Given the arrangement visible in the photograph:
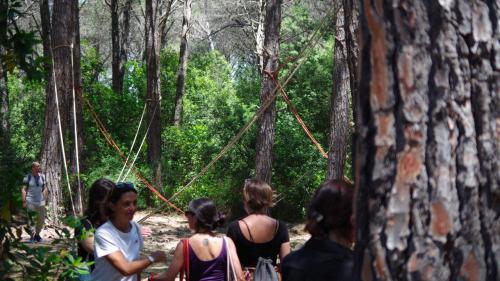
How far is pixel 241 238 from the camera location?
4613 millimetres

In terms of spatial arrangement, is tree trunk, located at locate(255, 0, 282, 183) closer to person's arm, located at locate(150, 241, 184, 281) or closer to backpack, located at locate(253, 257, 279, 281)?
backpack, located at locate(253, 257, 279, 281)

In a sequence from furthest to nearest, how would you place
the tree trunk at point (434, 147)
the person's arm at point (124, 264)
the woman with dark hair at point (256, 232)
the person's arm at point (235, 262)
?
the woman with dark hair at point (256, 232)
the person's arm at point (235, 262)
the person's arm at point (124, 264)
the tree trunk at point (434, 147)

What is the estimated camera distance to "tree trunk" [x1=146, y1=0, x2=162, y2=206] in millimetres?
22906

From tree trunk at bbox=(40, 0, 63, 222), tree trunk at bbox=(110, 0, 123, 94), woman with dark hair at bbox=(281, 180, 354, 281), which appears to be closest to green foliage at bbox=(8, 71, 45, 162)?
tree trunk at bbox=(110, 0, 123, 94)

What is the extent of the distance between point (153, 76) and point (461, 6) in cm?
2157

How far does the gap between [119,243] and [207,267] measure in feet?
1.58

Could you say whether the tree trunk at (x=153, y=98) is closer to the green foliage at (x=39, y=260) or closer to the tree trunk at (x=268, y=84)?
the tree trunk at (x=268, y=84)

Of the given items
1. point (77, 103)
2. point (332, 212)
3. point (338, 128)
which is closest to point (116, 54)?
point (77, 103)

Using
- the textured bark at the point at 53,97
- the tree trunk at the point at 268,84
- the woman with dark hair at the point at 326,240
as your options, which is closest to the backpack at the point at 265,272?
the woman with dark hair at the point at 326,240

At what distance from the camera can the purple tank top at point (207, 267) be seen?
4200 mm

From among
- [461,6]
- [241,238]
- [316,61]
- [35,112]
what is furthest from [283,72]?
[461,6]

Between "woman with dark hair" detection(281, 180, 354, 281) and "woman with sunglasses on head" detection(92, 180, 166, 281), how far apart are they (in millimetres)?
1271

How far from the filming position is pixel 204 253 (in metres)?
4.21

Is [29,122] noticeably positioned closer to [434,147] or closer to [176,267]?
[176,267]
